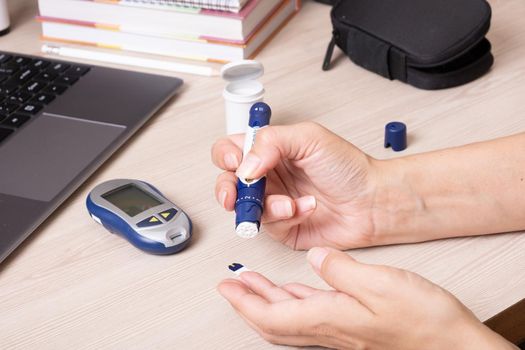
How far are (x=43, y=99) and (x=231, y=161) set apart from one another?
33cm

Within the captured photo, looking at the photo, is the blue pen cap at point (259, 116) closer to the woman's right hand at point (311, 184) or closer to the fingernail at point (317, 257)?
the woman's right hand at point (311, 184)

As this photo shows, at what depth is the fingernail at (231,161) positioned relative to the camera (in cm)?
84

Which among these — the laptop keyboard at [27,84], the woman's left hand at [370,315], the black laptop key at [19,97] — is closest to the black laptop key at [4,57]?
the laptop keyboard at [27,84]

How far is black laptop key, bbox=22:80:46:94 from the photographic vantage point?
1.05 m

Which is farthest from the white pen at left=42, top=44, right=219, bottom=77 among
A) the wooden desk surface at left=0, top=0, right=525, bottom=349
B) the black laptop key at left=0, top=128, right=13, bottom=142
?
the black laptop key at left=0, top=128, right=13, bottom=142

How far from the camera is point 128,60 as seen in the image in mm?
1151

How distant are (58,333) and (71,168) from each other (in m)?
0.25

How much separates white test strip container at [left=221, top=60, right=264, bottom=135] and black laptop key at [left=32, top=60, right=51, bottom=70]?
0.92ft

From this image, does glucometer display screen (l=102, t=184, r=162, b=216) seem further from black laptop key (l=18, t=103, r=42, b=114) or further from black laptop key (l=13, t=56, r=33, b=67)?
black laptop key (l=13, t=56, r=33, b=67)

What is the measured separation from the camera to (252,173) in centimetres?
79

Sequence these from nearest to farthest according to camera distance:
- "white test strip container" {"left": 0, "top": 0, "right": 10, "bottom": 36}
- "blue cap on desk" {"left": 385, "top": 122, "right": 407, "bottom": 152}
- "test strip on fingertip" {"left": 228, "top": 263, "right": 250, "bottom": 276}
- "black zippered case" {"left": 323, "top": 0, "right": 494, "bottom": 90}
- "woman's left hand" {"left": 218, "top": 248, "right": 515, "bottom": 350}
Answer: "woman's left hand" {"left": 218, "top": 248, "right": 515, "bottom": 350}
"test strip on fingertip" {"left": 228, "top": 263, "right": 250, "bottom": 276}
"blue cap on desk" {"left": 385, "top": 122, "right": 407, "bottom": 152}
"black zippered case" {"left": 323, "top": 0, "right": 494, "bottom": 90}
"white test strip container" {"left": 0, "top": 0, "right": 10, "bottom": 36}

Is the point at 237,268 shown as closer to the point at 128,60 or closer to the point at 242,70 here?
the point at 242,70

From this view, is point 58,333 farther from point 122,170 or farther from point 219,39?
point 219,39

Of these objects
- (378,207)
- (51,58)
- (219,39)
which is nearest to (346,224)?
(378,207)
